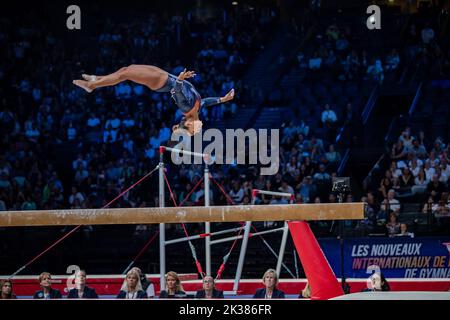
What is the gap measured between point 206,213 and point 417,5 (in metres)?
13.9

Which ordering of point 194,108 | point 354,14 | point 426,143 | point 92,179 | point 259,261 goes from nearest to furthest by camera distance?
point 194,108, point 259,261, point 426,143, point 92,179, point 354,14

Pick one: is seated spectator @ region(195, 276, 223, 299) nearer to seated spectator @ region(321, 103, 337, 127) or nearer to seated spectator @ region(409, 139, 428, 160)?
seated spectator @ region(409, 139, 428, 160)

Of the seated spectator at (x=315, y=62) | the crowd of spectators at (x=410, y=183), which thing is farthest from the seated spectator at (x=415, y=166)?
the seated spectator at (x=315, y=62)

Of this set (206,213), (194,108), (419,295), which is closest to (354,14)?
(194,108)

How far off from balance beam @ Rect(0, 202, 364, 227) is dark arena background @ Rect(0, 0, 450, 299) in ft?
10.7

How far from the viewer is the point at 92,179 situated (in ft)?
51.9

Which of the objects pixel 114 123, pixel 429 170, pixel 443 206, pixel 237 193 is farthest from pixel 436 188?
pixel 114 123

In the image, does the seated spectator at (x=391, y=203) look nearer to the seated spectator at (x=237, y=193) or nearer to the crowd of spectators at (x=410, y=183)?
the crowd of spectators at (x=410, y=183)

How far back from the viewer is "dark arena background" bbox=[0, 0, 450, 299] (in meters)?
12.0

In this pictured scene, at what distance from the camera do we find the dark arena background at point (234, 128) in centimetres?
1204

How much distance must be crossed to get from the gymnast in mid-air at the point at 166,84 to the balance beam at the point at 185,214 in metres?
2.04

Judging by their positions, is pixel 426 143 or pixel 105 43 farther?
pixel 105 43

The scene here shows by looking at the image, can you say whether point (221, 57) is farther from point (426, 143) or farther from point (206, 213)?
point (206, 213)

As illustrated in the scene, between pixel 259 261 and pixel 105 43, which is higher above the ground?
pixel 105 43
